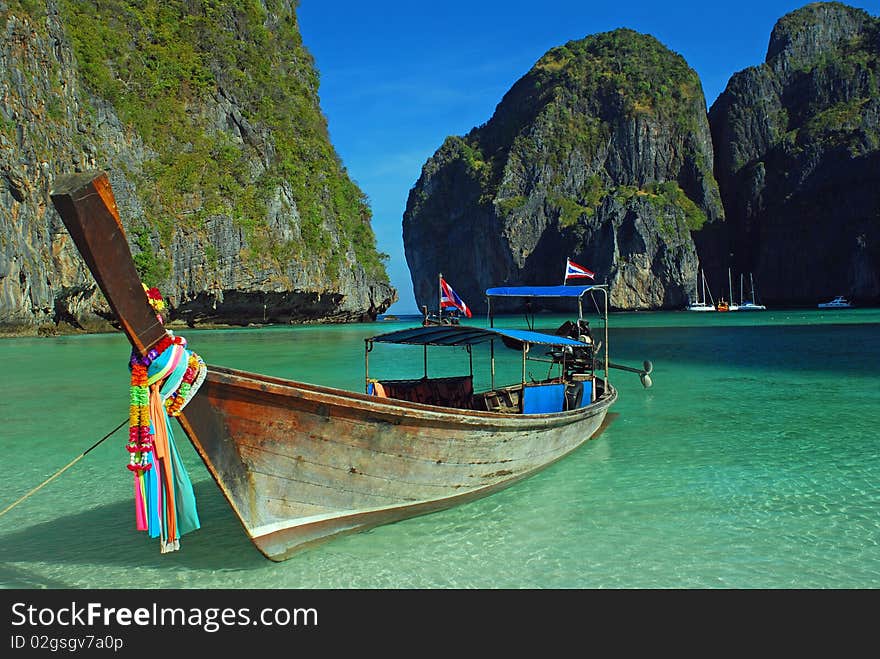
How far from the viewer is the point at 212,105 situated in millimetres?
51188

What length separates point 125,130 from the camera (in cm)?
4544

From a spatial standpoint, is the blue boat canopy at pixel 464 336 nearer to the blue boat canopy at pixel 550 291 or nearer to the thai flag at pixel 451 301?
the blue boat canopy at pixel 550 291

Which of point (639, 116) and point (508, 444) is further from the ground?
point (639, 116)

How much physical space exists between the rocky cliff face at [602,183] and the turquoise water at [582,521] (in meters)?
88.6

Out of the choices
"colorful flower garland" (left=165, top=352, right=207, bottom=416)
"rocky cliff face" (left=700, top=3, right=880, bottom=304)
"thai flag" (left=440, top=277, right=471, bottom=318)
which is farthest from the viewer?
"rocky cliff face" (left=700, top=3, right=880, bottom=304)

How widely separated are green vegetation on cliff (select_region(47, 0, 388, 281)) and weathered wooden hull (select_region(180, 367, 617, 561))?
147 ft

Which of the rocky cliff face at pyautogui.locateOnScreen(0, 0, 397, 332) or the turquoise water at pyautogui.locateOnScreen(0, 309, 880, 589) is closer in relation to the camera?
the turquoise water at pyautogui.locateOnScreen(0, 309, 880, 589)

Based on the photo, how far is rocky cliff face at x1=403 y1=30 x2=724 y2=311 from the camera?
322 ft

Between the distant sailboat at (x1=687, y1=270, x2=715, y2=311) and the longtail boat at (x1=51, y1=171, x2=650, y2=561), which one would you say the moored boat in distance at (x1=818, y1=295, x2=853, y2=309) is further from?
the longtail boat at (x1=51, y1=171, x2=650, y2=561)

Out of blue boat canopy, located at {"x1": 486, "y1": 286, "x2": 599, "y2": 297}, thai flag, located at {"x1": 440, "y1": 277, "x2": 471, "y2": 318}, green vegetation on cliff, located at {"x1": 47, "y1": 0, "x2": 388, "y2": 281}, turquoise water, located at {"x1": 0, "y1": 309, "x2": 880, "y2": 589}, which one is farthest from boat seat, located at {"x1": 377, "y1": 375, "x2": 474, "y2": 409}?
green vegetation on cliff, located at {"x1": 47, "y1": 0, "x2": 388, "y2": 281}

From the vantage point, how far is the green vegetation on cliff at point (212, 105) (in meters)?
46.3

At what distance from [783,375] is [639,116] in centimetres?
10375
